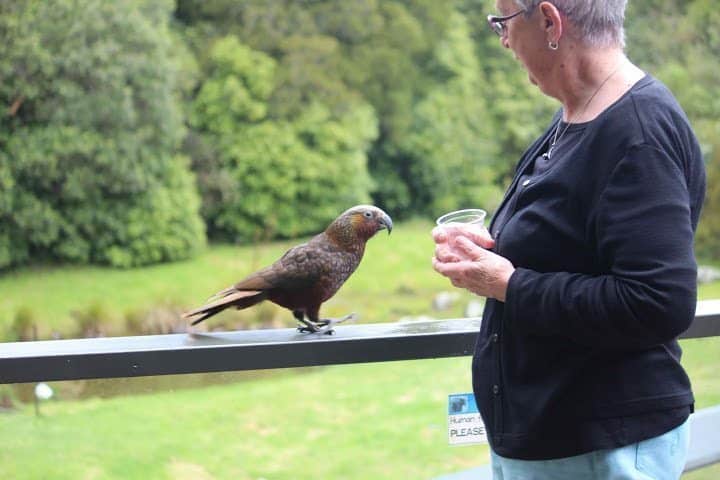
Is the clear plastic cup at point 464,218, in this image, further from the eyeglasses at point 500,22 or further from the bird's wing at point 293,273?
the bird's wing at point 293,273

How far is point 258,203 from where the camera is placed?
8.01 m

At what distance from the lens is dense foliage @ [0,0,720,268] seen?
7.20 m

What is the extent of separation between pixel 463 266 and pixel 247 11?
7469mm

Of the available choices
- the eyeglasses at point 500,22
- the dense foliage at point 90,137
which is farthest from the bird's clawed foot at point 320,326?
the dense foliage at point 90,137

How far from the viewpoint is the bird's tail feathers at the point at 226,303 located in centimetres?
163

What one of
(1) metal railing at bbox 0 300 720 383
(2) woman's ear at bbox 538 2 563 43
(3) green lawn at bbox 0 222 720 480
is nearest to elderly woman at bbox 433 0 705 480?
(2) woman's ear at bbox 538 2 563 43

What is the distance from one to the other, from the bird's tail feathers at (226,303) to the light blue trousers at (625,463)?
25.7 inches

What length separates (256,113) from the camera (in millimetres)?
8195

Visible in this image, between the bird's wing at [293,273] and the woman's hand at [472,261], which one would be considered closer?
the woman's hand at [472,261]

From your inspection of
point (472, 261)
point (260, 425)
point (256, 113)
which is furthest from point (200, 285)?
point (472, 261)

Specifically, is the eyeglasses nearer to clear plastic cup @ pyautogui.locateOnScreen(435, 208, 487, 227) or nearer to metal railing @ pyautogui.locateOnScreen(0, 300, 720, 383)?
clear plastic cup @ pyautogui.locateOnScreen(435, 208, 487, 227)

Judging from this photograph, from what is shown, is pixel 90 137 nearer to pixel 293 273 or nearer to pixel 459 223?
pixel 293 273

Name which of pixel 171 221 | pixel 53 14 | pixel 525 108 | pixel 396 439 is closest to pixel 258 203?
pixel 171 221

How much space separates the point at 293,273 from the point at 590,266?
71cm
